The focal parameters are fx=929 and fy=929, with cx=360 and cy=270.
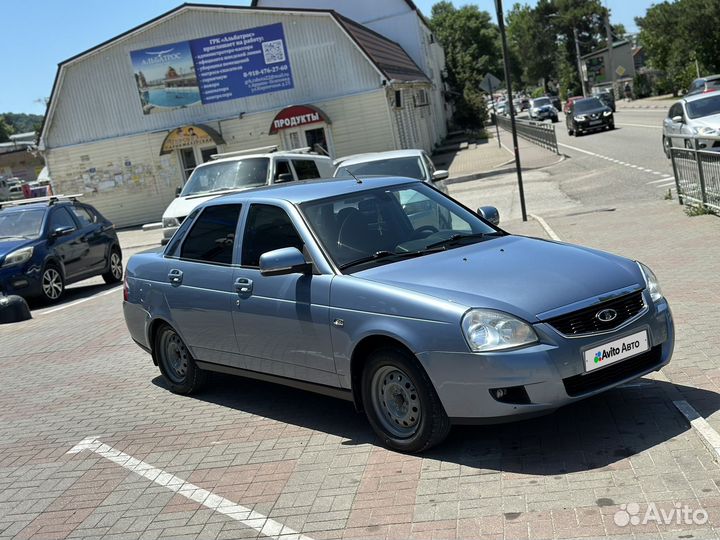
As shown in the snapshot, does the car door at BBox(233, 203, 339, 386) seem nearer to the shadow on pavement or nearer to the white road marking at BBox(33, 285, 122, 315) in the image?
the shadow on pavement

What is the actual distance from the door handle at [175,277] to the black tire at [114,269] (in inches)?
432

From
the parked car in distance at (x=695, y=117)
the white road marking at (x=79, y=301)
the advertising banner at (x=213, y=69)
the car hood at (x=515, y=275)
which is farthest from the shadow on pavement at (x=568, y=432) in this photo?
the advertising banner at (x=213, y=69)

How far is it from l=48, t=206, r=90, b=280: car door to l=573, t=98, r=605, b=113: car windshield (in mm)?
32292

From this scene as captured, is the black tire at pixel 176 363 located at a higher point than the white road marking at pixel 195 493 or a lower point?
higher

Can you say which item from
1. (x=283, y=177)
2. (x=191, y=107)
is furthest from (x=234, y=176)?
(x=191, y=107)

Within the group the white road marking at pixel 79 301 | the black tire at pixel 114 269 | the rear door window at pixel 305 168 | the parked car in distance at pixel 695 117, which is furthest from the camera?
the parked car in distance at pixel 695 117

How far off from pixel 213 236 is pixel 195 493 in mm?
2349

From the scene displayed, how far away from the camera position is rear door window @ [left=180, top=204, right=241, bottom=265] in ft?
23.1

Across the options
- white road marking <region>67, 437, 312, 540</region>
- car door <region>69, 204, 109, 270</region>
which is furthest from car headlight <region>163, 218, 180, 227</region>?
white road marking <region>67, 437, 312, 540</region>

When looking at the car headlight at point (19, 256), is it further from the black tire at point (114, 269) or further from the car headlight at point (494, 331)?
the car headlight at point (494, 331)

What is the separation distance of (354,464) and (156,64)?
110ft

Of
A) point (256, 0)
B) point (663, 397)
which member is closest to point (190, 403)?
point (663, 397)

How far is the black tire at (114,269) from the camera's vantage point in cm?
1813

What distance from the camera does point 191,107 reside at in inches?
1458
